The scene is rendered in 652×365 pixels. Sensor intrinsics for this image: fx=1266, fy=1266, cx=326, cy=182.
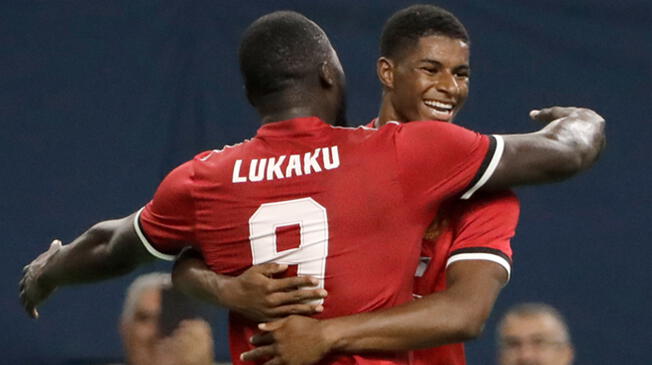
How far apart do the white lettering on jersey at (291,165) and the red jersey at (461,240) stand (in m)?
0.26

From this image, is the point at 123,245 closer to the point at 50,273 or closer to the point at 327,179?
the point at 50,273

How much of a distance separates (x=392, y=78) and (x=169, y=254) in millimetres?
562

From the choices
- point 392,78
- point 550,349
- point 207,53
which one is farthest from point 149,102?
point 550,349

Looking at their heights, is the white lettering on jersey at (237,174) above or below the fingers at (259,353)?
above

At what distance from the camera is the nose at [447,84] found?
241 cm

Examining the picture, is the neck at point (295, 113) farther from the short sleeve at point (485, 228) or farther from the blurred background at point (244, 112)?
the blurred background at point (244, 112)

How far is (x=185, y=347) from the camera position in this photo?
9.82 feet

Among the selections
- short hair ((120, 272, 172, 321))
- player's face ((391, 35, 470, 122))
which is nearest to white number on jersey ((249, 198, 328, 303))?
player's face ((391, 35, 470, 122))

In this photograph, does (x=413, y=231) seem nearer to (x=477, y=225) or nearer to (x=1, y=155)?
(x=477, y=225)

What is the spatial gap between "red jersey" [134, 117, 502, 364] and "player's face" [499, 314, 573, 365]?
1.11m

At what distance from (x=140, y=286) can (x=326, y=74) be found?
1.17 meters

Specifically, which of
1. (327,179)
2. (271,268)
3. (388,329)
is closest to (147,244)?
(271,268)

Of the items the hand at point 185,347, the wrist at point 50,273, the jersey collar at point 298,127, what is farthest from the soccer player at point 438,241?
the hand at point 185,347

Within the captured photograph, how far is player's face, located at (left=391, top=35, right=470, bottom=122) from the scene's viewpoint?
95.0 inches
